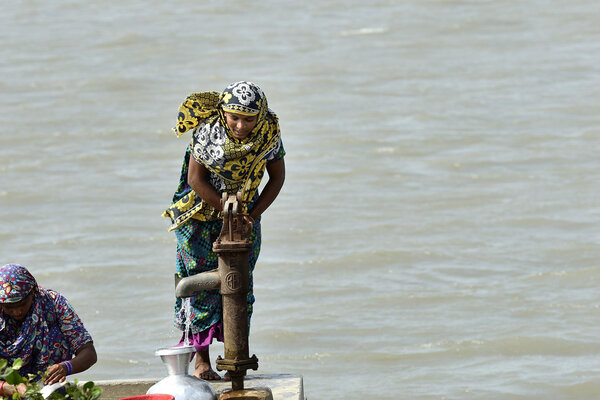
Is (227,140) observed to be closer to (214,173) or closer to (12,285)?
(214,173)

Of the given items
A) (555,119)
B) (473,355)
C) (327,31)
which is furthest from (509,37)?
(473,355)

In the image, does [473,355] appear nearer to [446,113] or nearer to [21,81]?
[446,113]

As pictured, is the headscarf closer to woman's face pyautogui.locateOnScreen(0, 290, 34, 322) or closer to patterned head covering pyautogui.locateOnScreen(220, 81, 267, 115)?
patterned head covering pyautogui.locateOnScreen(220, 81, 267, 115)

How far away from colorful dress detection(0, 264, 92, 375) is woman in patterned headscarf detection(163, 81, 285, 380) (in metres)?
0.40

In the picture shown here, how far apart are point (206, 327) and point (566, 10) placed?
14592mm

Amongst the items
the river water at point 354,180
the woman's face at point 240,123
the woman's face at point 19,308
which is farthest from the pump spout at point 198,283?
the river water at point 354,180

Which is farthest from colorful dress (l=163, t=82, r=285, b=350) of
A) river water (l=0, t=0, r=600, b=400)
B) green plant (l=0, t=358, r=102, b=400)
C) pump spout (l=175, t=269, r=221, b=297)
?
river water (l=0, t=0, r=600, b=400)

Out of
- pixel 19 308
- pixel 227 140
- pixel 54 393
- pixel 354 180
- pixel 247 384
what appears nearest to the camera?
pixel 54 393

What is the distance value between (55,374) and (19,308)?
0.27 m

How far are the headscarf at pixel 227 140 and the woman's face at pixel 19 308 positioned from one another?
612 mm

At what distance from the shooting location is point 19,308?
417 centimetres

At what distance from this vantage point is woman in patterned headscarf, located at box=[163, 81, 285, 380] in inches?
158

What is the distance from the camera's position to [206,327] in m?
4.37

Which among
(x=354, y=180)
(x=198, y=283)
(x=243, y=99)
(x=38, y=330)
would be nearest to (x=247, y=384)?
(x=198, y=283)
